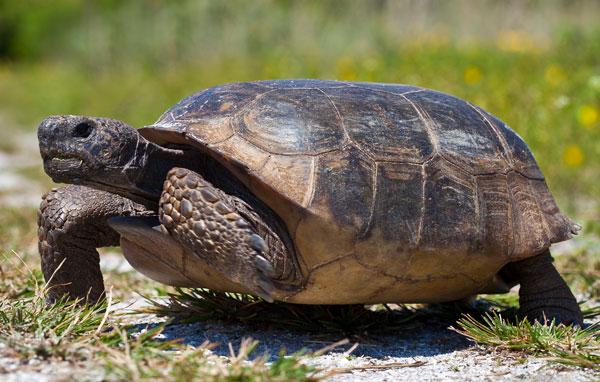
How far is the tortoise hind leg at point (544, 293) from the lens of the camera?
10.9ft

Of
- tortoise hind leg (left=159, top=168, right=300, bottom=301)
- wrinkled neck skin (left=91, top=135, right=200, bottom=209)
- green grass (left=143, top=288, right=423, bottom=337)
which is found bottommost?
green grass (left=143, top=288, right=423, bottom=337)

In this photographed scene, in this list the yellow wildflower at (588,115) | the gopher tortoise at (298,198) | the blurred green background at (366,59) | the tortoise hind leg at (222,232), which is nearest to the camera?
the tortoise hind leg at (222,232)

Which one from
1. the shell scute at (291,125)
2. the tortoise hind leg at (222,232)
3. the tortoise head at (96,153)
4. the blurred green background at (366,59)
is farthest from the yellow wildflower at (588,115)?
the tortoise head at (96,153)

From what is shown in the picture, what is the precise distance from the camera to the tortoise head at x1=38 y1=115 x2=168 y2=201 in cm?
285

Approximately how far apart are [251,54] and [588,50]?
6.21 metres

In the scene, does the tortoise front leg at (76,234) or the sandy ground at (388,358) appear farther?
the tortoise front leg at (76,234)

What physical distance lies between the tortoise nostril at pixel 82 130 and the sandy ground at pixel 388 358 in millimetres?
710

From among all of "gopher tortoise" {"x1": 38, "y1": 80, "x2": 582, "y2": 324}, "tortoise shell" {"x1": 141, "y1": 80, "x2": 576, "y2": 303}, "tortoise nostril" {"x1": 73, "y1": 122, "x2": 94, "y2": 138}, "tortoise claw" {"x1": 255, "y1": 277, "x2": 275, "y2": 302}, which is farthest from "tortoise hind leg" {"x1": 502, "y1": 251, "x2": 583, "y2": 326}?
"tortoise nostril" {"x1": 73, "y1": 122, "x2": 94, "y2": 138}

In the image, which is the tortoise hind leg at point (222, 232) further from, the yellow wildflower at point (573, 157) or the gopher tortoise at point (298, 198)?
the yellow wildflower at point (573, 157)

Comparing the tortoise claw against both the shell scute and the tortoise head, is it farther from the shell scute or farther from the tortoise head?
the tortoise head

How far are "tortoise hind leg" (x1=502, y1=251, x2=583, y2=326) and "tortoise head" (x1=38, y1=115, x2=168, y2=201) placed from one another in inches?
64.9

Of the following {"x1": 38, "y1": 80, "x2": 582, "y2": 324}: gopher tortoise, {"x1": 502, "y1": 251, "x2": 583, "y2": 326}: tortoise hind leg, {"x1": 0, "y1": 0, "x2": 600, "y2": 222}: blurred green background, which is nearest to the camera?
{"x1": 38, "y1": 80, "x2": 582, "y2": 324}: gopher tortoise

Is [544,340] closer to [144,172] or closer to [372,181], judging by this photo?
[372,181]

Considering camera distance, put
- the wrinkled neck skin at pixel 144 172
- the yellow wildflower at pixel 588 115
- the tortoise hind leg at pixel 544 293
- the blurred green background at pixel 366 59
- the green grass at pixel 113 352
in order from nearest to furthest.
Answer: the green grass at pixel 113 352
the wrinkled neck skin at pixel 144 172
the tortoise hind leg at pixel 544 293
the yellow wildflower at pixel 588 115
the blurred green background at pixel 366 59
